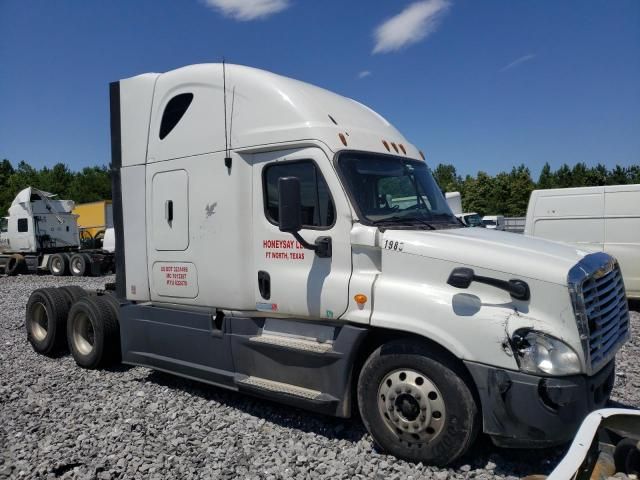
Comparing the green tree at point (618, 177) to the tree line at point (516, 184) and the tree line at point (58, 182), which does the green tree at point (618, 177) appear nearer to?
the tree line at point (516, 184)

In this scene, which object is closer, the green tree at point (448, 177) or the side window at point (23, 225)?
the side window at point (23, 225)

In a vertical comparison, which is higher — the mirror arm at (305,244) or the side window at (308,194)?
the side window at (308,194)

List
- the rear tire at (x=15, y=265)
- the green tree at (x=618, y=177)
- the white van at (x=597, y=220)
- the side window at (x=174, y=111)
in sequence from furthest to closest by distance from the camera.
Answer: the green tree at (x=618, y=177)
the rear tire at (x=15, y=265)
the white van at (x=597, y=220)
the side window at (x=174, y=111)

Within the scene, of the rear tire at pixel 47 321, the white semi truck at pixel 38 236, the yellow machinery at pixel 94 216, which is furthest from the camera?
the yellow machinery at pixel 94 216

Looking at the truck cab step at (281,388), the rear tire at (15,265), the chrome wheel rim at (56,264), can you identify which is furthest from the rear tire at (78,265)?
the truck cab step at (281,388)

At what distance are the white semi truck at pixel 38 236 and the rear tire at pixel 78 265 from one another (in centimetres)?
→ 46

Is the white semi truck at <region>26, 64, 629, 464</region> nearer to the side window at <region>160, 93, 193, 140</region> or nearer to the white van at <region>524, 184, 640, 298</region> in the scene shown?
the side window at <region>160, 93, 193, 140</region>

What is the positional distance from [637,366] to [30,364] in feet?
27.6

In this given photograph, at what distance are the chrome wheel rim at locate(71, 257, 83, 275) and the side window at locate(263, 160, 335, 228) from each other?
18539 mm

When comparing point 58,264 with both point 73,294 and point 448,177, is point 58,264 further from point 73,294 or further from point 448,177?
point 448,177

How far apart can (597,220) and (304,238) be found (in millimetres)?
8265

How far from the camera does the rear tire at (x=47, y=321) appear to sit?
23.4ft

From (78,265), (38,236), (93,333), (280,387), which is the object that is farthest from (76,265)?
(280,387)

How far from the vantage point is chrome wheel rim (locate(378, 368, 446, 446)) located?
3682 mm
